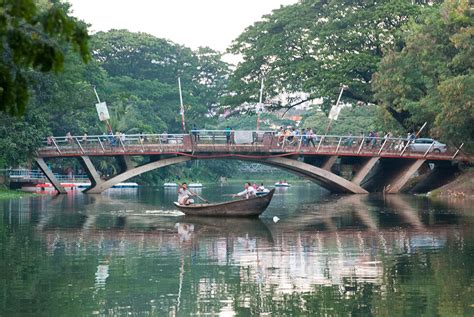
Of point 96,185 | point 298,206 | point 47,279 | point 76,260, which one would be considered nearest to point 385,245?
point 76,260

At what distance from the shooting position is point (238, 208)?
38469 mm

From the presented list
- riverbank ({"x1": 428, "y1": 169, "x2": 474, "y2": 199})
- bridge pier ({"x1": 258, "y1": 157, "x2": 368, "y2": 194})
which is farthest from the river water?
bridge pier ({"x1": 258, "y1": 157, "x2": 368, "y2": 194})

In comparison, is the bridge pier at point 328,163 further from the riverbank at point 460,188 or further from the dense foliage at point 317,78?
the riverbank at point 460,188

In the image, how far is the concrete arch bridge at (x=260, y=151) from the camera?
61.0 m

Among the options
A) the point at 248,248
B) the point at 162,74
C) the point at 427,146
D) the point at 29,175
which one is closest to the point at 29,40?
the point at 248,248

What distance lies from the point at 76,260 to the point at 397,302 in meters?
9.59

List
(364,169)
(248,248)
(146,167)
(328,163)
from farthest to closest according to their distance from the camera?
(364,169), (328,163), (146,167), (248,248)

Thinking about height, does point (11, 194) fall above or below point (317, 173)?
below

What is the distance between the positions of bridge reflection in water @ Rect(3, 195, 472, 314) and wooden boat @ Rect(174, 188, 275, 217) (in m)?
0.49

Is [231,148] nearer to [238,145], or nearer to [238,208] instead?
[238,145]

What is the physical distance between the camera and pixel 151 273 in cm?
2138

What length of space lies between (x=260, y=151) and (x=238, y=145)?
4.90 ft

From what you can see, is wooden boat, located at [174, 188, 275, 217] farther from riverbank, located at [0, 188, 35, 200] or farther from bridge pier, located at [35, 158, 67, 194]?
bridge pier, located at [35, 158, 67, 194]

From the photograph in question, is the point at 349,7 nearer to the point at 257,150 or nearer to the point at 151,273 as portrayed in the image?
the point at 257,150
